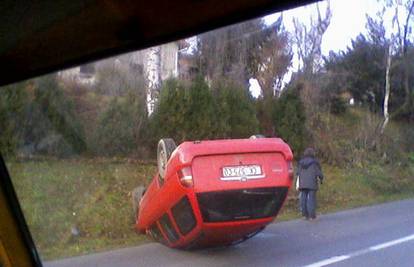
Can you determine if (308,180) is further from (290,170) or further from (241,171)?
(241,171)

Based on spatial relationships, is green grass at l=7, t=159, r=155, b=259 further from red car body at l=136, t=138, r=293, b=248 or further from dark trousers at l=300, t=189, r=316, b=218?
dark trousers at l=300, t=189, r=316, b=218

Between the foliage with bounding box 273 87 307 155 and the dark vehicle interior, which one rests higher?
the dark vehicle interior

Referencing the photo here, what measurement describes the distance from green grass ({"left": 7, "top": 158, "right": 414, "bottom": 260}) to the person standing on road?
92mm

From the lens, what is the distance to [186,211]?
5.75 metres

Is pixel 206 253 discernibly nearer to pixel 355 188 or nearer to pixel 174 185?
pixel 174 185

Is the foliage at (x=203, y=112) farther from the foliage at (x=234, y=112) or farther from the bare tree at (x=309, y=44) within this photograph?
the bare tree at (x=309, y=44)

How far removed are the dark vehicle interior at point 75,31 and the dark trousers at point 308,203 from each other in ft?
8.37

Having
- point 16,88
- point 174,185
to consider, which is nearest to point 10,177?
point 16,88

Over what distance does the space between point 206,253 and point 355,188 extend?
1455mm

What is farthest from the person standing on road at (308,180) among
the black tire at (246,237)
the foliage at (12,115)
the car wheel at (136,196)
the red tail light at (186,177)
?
the foliage at (12,115)

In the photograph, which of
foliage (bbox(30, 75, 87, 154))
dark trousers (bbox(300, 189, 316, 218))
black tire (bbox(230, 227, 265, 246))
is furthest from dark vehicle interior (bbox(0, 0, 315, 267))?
black tire (bbox(230, 227, 265, 246))

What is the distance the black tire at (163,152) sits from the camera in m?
5.89

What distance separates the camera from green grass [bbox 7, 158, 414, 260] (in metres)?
4.33

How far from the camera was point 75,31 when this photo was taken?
2.84 m
